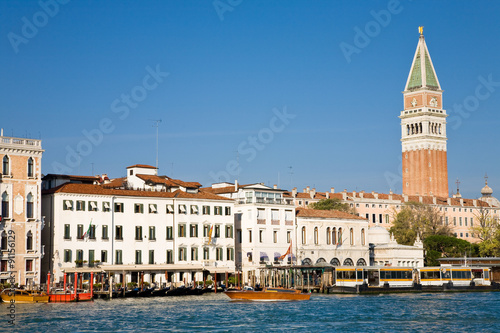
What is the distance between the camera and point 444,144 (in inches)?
6029

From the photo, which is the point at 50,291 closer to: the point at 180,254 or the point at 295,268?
the point at 180,254

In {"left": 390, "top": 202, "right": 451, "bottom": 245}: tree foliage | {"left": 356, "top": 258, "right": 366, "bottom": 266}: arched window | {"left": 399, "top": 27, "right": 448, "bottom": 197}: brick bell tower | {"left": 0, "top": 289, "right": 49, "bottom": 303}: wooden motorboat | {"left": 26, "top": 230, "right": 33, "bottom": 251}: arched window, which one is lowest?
{"left": 0, "top": 289, "right": 49, "bottom": 303}: wooden motorboat

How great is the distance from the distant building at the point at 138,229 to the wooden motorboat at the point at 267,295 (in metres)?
10.9

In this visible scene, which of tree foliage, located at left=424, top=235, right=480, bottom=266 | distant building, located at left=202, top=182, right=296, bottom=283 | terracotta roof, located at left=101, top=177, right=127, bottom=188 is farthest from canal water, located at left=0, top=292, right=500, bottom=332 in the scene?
tree foliage, located at left=424, top=235, right=480, bottom=266

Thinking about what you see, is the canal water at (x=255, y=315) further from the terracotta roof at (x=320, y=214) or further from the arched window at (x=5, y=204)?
the terracotta roof at (x=320, y=214)

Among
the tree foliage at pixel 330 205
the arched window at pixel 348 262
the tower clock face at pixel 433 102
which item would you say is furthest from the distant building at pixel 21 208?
the tower clock face at pixel 433 102

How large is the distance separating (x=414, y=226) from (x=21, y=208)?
60435mm

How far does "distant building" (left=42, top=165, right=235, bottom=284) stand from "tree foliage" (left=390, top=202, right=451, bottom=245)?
3457 centimetres

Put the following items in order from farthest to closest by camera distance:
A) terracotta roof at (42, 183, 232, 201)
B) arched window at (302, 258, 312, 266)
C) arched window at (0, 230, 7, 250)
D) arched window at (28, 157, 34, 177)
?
arched window at (302, 258, 312, 266) → terracotta roof at (42, 183, 232, 201) → arched window at (28, 157, 34, 177) → arched window at (0, 230, 7, 250)

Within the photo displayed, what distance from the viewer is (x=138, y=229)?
2857 inches

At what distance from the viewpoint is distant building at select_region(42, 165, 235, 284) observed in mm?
68125

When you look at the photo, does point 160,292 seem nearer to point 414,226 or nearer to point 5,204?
point 5,204

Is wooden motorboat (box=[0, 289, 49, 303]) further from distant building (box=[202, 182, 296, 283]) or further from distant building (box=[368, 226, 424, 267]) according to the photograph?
distant building (box=[368, 226, 424, 267])

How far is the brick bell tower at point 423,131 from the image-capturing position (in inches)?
5891
